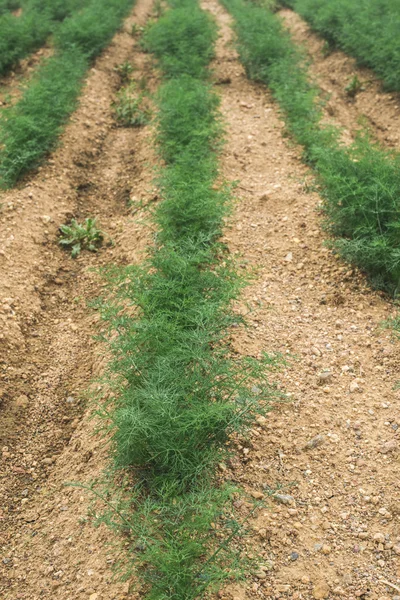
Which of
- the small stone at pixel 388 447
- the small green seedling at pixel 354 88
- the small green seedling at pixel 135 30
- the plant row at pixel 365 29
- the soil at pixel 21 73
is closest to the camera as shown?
the small stone at pixel 388 447

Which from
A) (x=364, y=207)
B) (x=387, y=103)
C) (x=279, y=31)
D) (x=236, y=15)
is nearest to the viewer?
(x=364, y=207)

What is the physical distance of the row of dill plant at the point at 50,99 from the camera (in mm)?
6680

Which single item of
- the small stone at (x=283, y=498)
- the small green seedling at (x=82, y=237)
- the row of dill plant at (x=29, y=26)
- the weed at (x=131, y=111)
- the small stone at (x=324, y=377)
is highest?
the row of dill plant at (x=29, y=26)

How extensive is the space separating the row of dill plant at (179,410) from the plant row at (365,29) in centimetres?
474

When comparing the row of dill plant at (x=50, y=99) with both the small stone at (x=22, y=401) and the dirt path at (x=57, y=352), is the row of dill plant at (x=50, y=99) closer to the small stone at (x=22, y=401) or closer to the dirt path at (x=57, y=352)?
the dirt path at (x=57, y=352)

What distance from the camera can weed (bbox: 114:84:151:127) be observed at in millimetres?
8547

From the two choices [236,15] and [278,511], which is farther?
[236,15]

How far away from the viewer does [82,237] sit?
6145mm

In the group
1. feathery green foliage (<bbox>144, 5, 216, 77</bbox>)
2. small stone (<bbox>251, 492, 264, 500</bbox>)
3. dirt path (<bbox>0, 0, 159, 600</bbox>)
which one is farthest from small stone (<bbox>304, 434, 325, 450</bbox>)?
feathery green foliage (<bbox>144, 5, 216, 77</bbox>)

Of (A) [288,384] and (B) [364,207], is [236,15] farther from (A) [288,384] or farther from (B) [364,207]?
(A) [288,384]

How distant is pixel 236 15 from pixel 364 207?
25.3 feet

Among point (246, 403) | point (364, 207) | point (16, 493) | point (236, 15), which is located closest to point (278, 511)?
point (246, 403)

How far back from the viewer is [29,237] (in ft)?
19.4

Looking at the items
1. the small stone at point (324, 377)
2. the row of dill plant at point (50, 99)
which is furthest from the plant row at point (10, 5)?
the small stone at point (324, 377)
